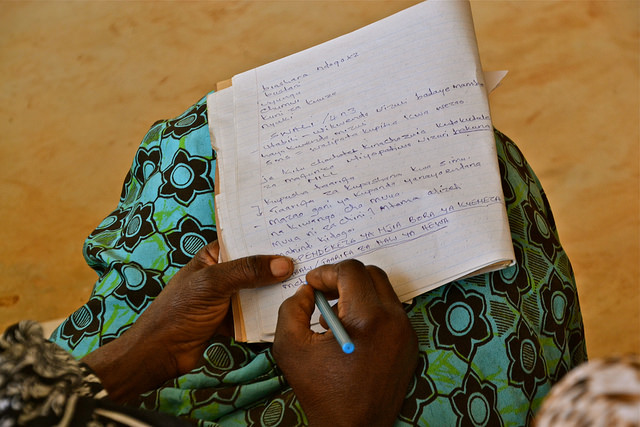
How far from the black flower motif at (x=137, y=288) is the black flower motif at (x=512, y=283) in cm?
39

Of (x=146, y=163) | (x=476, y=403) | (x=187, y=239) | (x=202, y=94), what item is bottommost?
(x=476, y=403)

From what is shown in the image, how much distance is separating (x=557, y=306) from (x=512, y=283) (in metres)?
0.07

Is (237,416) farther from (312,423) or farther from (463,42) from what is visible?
(463,42)

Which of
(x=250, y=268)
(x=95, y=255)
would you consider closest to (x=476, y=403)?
(x=250, y=268)

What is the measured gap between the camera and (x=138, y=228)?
2.52 feet

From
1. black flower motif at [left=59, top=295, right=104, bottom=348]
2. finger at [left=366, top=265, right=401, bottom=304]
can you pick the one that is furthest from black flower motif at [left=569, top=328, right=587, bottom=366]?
black flower motif at [left=59, top=295, right=104, bottom=348]

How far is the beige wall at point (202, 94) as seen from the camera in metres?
1.31

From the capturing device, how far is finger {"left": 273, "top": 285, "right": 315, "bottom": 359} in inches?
23.1

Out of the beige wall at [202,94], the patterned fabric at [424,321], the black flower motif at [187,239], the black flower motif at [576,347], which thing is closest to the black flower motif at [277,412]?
the patterned fabric at [424,321]

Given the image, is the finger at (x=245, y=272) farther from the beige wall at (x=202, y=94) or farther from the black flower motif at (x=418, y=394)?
the beige wall at (x=202, y=94)

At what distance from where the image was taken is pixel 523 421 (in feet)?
2.00

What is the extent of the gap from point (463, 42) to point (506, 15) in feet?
3.33

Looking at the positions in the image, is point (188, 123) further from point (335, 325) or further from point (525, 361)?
point (525, 361)

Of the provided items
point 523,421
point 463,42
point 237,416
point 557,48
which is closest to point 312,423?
point 237,416
